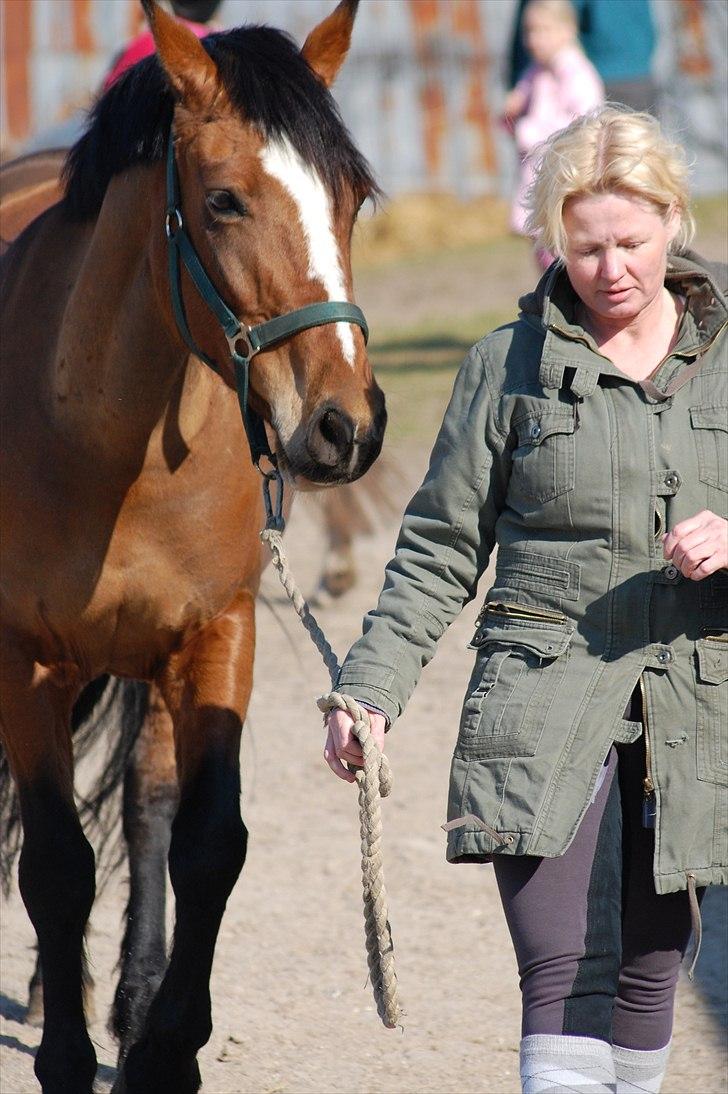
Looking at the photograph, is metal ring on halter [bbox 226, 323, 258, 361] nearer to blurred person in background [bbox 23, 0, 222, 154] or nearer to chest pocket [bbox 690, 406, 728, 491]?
chest pocket [bbox 690, 406, 728, 491]

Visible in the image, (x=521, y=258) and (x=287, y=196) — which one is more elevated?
(x=521, y=258)

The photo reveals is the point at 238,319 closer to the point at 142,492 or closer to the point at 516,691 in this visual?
the point at 142,492

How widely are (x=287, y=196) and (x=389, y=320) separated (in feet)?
33.9

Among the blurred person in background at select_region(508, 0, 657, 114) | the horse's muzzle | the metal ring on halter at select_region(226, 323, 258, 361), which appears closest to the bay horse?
the metal ring on halter at select_region(226, 323, 258, 361)

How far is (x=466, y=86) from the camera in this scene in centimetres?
1711

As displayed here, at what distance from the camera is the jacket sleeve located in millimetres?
2277

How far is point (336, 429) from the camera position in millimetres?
2330

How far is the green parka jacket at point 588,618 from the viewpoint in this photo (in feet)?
7.20

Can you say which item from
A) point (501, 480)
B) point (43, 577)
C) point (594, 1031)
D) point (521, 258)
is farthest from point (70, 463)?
point (521, 258)

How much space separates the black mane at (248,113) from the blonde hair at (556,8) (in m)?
5.14

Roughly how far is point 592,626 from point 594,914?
398 mm

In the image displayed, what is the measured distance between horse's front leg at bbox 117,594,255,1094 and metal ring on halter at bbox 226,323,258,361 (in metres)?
0.74

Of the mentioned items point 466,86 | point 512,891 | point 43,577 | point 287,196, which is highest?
point 466,86

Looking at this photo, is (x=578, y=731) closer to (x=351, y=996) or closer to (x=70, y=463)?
(x=70, y=463)
